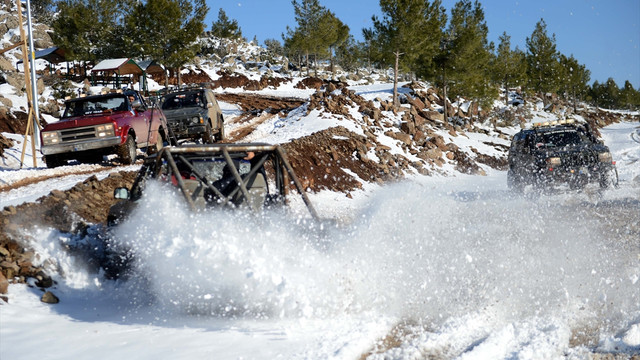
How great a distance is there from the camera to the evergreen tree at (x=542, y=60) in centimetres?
6788

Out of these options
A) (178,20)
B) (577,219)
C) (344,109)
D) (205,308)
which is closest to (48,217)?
(205,308)

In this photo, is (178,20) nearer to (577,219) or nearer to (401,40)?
(401,40)

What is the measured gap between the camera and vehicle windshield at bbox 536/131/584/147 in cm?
1492

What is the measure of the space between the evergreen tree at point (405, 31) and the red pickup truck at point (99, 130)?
2394 centimetres

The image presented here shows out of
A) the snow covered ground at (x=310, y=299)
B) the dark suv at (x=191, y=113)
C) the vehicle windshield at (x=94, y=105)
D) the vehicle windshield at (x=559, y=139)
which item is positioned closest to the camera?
the snow covered ground at (x=310, y=299)

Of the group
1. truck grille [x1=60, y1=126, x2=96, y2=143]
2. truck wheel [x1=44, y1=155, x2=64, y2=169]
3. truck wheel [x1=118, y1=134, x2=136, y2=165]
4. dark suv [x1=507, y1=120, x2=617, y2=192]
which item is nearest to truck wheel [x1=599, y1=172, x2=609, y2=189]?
dark suv [x1=507, y1=120, x2=617, y2=192]

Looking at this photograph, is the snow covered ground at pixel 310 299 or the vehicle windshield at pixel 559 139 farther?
the vehicle windshield at pixel 559 139

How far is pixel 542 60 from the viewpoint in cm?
6794

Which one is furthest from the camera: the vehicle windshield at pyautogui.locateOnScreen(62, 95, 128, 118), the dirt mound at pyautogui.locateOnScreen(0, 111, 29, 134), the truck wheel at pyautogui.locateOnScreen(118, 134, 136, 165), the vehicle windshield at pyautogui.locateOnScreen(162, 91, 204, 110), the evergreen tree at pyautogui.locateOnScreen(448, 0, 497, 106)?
the evergreen tree at pyautogui.locateOnScreen(448, 0, 497, 106)

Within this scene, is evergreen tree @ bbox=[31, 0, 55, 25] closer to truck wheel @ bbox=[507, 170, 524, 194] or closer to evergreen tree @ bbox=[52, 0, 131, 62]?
evergreen tree @ bbox=[52, 0, 131, 62]

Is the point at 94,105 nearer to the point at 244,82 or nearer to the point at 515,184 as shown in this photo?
the point at 515,184

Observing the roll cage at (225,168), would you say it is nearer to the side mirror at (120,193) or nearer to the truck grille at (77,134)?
the side mirror at (120,193)

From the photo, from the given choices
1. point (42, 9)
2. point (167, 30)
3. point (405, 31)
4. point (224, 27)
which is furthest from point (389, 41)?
point (42, 9)

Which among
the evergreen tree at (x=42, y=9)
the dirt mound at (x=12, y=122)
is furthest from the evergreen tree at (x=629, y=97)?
the dirt mound at (x=12, y=122)
